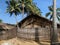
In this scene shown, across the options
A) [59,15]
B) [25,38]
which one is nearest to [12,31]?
[25,38]

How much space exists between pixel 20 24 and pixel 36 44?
1377cm

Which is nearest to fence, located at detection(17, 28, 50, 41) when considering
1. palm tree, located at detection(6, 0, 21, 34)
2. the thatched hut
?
the thatched hut

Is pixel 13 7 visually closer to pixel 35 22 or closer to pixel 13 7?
pixel 13 7

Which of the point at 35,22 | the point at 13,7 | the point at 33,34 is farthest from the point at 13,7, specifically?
the point at 33,34

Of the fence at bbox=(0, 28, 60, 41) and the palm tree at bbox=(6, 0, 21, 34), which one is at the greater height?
the palm tree at bbox=(6, 0, 21, 34)

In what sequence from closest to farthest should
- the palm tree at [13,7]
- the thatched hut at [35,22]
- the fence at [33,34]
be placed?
the fence at [33,34], the thatched hut at [35,22], the palm tree at [13,7]

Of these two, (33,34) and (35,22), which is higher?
(35,22)

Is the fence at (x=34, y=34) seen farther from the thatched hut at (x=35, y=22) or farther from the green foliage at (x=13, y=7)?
the green foliage at (x=13, y=7)

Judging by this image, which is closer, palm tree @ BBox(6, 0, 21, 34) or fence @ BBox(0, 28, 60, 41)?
fence @ BBox(0, 28, 60, 41)

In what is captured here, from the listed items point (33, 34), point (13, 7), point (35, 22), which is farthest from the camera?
point (13, 7)

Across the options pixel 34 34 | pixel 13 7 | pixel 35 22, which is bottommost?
pixel 34 34

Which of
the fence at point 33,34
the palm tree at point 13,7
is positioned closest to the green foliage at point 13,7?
the palm tree at point 13,7

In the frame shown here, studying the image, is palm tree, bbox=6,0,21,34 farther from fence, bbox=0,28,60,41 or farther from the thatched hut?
fence, bbox=0,28,60,41

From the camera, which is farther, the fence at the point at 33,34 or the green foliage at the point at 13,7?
the green foliage at the point at 13,7
